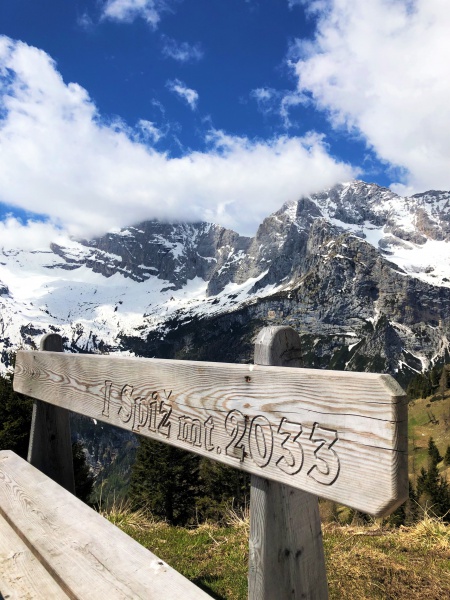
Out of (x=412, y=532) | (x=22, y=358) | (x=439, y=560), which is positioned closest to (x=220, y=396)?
(x=22, y=358)

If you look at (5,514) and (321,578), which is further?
(5,514)

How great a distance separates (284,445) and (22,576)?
185 centimetres

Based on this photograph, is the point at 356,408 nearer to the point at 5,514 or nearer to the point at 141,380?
the point at 141,380

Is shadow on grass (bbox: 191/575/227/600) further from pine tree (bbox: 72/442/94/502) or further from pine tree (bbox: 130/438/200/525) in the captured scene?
pine tree (bbox: 130/438/200/525)

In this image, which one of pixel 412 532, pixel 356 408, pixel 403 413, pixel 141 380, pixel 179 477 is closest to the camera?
pixel 403 413

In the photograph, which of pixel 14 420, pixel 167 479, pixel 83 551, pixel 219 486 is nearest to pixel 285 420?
pixel 83 551

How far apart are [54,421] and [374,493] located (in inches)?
158

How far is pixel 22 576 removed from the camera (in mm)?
2498

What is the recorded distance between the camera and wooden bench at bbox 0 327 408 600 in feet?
5.39

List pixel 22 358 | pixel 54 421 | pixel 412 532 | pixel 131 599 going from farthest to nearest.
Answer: pixel 412 532 → pixel 22 358 → pixel 54 421 → pixel 131 599

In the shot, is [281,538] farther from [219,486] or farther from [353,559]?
[219,486]

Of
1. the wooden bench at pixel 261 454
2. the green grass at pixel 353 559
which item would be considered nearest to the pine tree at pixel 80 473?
the green grass at pixel 353 559

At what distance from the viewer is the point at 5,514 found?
10.5 ft

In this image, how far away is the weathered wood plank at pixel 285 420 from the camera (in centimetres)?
160
